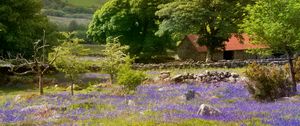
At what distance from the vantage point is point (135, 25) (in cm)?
8500

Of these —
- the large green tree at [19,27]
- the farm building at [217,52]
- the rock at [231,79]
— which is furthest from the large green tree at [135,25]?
the rock at [231,79]

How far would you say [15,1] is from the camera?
178 feet

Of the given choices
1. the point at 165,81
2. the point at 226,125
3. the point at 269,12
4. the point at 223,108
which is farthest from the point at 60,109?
the point at 165,81

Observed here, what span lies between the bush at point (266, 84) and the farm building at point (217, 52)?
54.8 meters

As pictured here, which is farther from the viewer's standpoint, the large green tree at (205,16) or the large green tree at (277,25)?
the large green tree at (205,16)

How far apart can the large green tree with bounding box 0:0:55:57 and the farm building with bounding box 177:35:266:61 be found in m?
32.4

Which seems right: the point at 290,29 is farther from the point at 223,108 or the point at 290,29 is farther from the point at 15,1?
the point at 15,1

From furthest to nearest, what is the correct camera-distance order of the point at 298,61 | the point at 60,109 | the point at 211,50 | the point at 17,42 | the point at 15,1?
1. the point at 211,50
2. the point at 15,1
3. the point at 17,42
4. the point at 298,61
5. the point at 60,109

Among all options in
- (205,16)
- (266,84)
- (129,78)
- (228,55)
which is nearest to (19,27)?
(205,16)

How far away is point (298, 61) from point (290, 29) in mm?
7214

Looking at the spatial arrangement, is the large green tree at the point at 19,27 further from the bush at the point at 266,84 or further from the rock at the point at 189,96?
the bush at the point at 266,84

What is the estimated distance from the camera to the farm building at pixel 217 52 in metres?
80.0

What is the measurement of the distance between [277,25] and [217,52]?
53563mm

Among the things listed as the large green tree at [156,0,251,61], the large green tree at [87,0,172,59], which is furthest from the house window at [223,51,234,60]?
the large green tree at [156,0,251,61]
